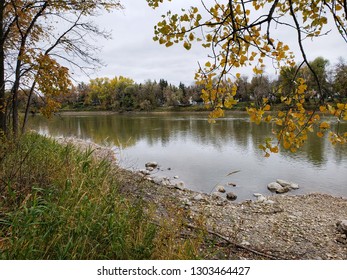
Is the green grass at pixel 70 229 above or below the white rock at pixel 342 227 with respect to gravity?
above

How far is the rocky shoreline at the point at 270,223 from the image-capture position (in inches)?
167

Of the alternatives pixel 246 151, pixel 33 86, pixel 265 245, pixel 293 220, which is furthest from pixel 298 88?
pixel 246 151

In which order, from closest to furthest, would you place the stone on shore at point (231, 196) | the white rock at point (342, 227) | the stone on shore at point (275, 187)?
the white rock at point (342, 227), the stone on shore at point (231, 196), the stone on shore at point (275, 187)

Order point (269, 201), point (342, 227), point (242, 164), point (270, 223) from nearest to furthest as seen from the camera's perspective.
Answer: point (342, 227), point (270, 223), point (269, 201), point (242, 164)

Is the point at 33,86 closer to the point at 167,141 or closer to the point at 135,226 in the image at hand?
A: the point at 135,226

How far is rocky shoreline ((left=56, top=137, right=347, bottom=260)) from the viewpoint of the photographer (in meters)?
4.25

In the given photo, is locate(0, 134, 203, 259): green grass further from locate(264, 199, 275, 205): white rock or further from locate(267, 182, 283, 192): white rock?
locate(267, 182, 283, 192): white rock

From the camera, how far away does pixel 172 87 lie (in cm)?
7181

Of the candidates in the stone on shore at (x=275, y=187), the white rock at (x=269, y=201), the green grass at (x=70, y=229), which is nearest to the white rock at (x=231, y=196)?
the white rock at (x=269, y=201)

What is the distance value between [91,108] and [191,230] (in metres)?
76.1

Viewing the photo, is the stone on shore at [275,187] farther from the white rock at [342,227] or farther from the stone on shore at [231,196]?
the white rock at [342,227]

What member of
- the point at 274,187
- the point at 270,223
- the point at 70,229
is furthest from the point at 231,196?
the point at 70,229

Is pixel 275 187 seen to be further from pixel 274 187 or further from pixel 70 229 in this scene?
pixel 70 229

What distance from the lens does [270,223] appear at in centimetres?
562
